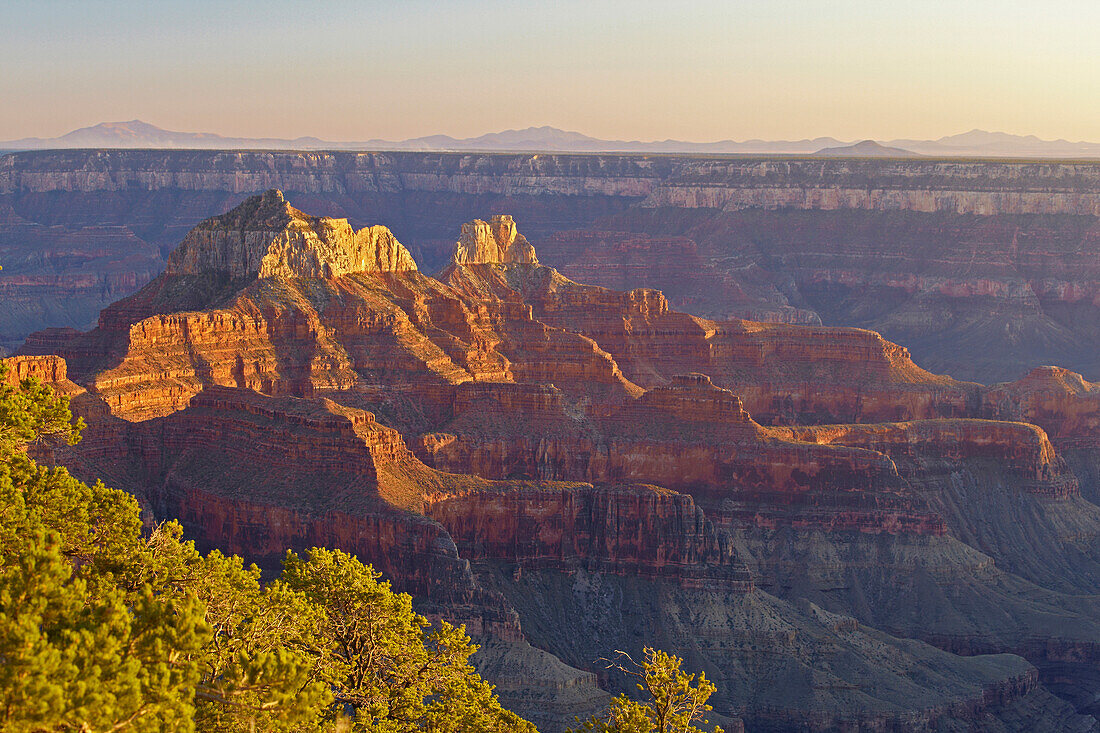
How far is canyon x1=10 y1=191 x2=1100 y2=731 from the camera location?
88.9m

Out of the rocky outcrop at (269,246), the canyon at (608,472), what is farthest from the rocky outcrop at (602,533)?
the rocky outcrop at (269,246)

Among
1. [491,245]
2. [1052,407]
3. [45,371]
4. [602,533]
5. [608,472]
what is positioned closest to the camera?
[602,533]

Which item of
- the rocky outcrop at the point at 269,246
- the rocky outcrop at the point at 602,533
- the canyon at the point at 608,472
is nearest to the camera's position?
the canyon at the point at 608,472

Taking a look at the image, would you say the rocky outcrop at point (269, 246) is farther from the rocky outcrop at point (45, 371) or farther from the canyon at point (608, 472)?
the rocky outcrop at point (45, 371)

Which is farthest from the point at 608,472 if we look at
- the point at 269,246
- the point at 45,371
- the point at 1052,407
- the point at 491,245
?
the point at 1052,407

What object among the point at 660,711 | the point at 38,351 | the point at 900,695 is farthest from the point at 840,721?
the point at 38,351

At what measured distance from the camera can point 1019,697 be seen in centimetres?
9275

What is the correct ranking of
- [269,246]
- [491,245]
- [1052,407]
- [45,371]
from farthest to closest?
[491,245] < [1052,407] < [269,246] < [45,371]

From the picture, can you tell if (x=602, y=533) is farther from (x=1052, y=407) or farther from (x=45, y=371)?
(x=1052, y=407)

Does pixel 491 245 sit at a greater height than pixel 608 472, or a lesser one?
greater

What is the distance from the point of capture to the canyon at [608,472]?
8888cm

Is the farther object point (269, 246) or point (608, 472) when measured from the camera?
point (269, 246)

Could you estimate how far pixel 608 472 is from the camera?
359 ft

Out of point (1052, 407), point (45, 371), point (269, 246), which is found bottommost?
point (1052, 407)
